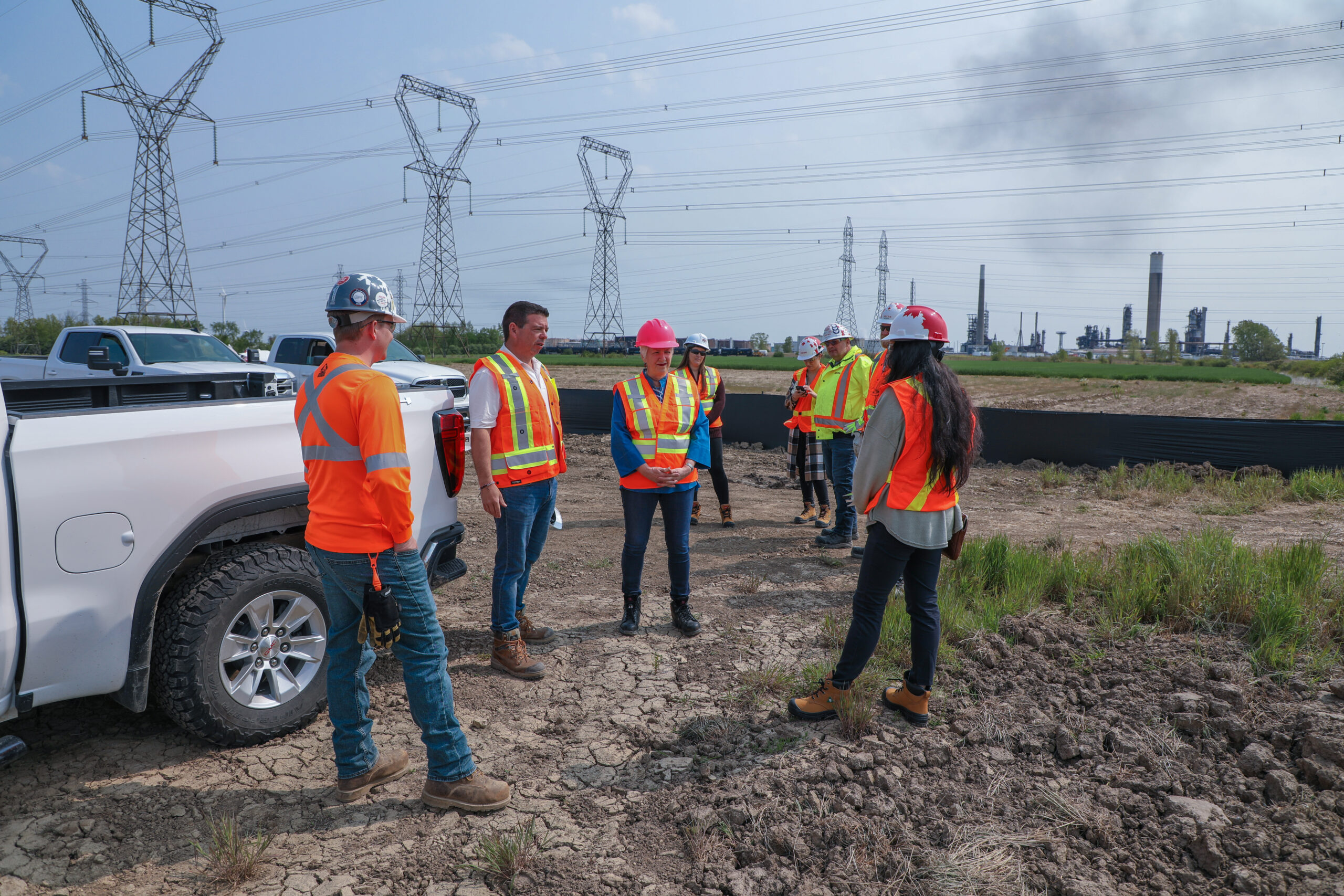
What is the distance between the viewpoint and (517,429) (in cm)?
409

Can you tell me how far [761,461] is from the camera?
1256cm

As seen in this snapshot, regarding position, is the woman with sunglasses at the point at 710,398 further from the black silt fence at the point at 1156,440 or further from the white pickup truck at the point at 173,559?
the white pickup truck at the point at 173,559

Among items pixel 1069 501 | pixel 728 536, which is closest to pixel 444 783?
pixel 728 536

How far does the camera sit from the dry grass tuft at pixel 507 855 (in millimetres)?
2613

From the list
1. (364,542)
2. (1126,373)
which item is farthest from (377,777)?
(1126,373)

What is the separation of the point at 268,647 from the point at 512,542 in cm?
129

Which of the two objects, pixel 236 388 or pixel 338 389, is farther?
pixel 236 388

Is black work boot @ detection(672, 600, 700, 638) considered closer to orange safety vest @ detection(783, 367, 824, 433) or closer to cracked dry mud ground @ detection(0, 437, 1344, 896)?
cracked dry mud ground @ detection(0, 437, 1344, 896)

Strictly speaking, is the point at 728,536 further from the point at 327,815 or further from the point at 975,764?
the point at 327,815

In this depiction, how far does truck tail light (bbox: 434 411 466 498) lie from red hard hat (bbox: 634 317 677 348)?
4.07ft

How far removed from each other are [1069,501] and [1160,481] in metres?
1.42

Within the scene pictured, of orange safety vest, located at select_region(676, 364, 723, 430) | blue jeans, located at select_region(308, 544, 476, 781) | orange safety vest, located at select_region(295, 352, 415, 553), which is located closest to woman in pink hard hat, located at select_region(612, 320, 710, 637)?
blue jeans, located at select_region(308, 544, 476, 781)

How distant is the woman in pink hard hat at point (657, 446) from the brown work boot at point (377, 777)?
1836 mm

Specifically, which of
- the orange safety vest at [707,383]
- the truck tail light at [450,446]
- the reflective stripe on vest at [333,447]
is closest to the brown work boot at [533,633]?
the truck tail light at [450,446]
